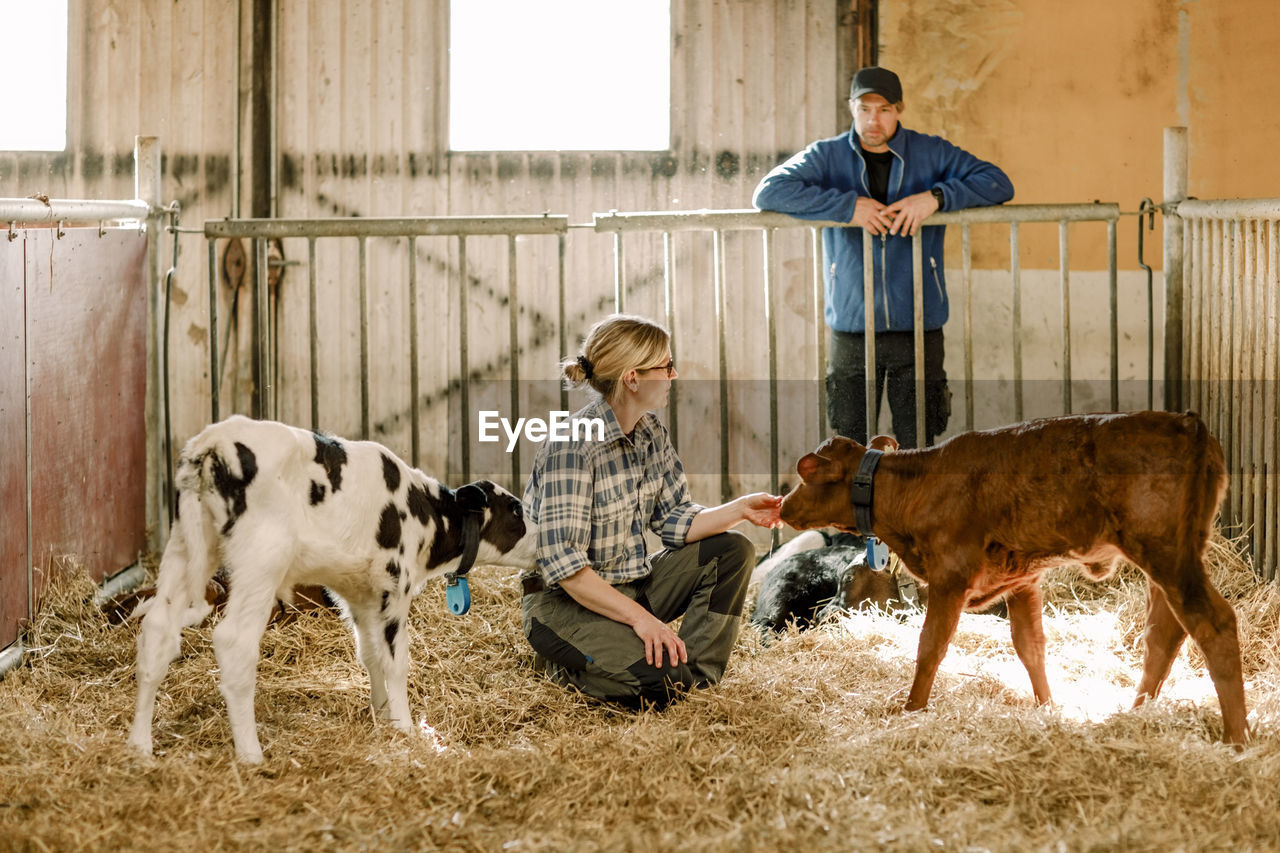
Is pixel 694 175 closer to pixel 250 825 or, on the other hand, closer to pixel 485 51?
pixel 485 51

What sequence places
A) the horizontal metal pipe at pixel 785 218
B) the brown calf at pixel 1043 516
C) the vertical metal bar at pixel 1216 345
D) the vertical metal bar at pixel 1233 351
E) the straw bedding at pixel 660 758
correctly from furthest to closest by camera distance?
1. the horizontal metal pipe at pixel 785 218
2. the vertical metal bar at pixel 1216 345
3. the vertical metal bar at pixel 1233 351
4. the brown calf at pixel 1043 516
5. the straw bedding at pixel 660 758

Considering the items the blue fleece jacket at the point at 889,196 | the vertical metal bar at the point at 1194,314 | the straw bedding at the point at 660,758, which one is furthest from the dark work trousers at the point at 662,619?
the vertical metal bar at the point at 1194,314

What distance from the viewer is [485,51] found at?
Result: 779 centimetres

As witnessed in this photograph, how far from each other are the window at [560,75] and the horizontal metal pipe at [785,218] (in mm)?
2217

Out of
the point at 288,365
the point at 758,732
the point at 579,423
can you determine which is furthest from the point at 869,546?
the point at 288,365

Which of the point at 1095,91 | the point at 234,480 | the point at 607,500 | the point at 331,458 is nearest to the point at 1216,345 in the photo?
the point at 1095,91

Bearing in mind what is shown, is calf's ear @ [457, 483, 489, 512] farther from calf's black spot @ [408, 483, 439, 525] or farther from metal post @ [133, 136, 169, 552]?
metal post @ [133, 136, 169, 552]

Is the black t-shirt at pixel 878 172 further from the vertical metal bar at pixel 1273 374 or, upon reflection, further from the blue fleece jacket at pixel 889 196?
the vertical metal bar at pixel 1273 374

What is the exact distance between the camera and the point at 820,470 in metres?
3.93

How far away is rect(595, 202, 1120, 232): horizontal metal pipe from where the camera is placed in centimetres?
549

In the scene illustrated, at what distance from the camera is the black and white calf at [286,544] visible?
3.52 metres

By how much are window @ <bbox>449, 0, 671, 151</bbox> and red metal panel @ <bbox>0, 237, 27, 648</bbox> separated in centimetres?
355

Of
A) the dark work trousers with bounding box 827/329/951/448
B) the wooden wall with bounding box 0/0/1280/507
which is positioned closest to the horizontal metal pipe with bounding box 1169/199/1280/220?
the dark work trousers with bounding box 827/329/951/448

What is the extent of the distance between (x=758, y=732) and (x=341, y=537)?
1.30 m
